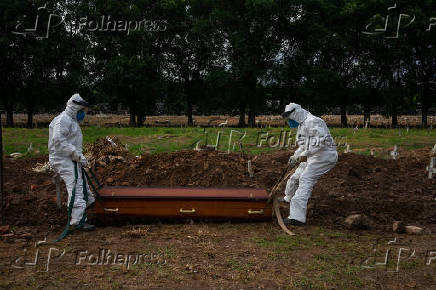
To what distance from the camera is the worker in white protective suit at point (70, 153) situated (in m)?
7.17

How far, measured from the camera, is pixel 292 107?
7867mm

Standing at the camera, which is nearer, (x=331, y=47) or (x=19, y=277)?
(x=19, y=277)

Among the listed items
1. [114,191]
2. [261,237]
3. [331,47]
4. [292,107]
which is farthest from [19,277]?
[331,47]

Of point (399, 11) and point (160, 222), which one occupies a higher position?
point (399, 11)

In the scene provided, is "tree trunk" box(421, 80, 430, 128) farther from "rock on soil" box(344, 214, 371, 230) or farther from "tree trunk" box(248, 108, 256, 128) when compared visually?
"rock on soil" box(344, 214, 371, 230)

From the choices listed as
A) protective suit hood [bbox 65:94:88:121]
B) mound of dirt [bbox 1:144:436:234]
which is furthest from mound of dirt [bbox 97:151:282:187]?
protective suit hood [bbox 65:94:88:121]

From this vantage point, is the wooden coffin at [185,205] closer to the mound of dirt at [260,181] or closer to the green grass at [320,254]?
the green grass at [320,254]

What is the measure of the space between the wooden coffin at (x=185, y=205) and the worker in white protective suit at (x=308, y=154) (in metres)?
0.52

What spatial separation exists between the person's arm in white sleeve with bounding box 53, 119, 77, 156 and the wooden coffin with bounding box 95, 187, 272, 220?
0.94 metres

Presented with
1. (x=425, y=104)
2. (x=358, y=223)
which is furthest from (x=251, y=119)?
(x=358, y=223)

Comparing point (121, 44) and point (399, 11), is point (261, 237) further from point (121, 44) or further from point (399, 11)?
point (399, 11)

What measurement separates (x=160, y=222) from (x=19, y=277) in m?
2.77

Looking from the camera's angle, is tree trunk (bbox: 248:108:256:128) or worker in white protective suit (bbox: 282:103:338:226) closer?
worker in white protective suit (bbox: 282:103:338:226)

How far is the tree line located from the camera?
108ft
